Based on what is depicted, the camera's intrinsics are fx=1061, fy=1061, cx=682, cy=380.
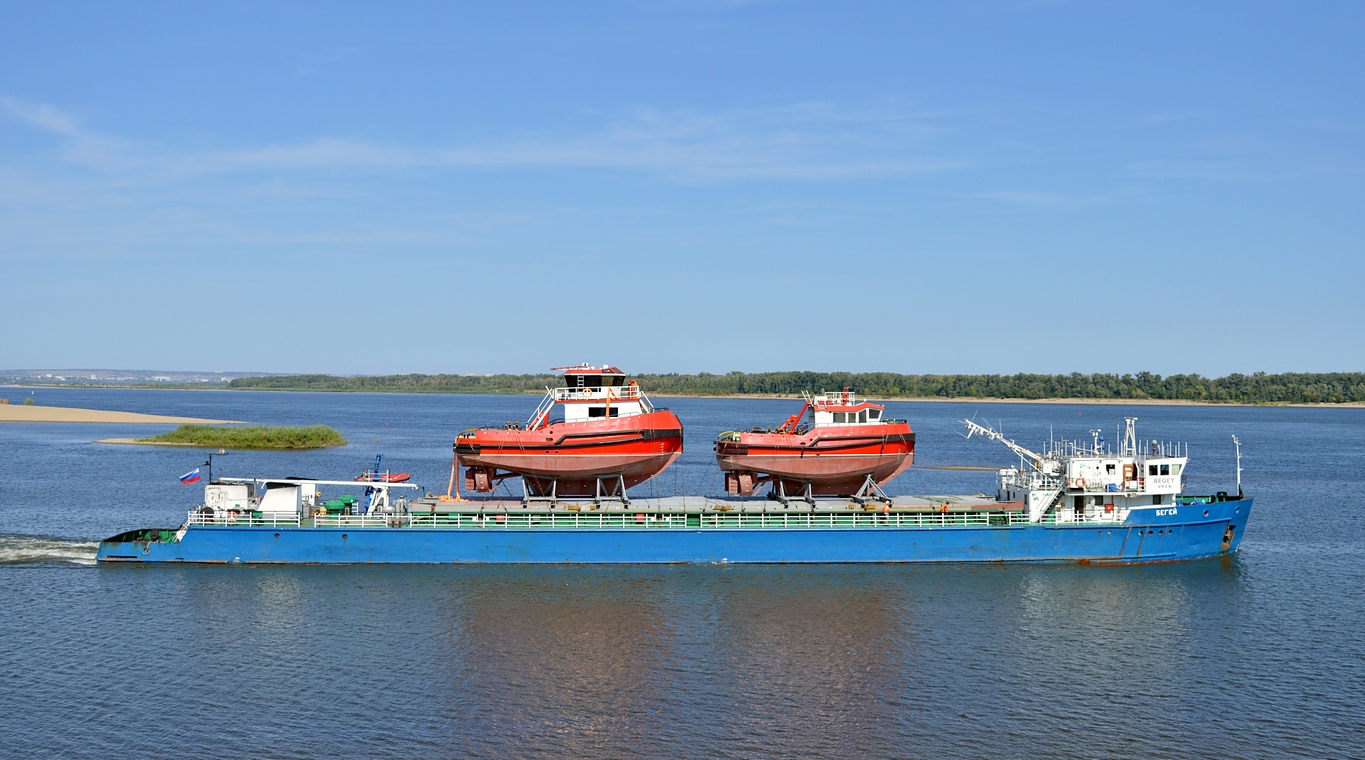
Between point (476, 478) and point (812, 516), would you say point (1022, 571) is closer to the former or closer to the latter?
point (812, 516)

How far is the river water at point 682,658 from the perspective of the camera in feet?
82.6

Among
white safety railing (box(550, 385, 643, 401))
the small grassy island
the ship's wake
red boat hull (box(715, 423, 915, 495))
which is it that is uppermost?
white safety railing (box(550, 385, 643, 401))

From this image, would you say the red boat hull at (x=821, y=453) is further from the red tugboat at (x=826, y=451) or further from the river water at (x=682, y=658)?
the river water at (x=682, y=658)

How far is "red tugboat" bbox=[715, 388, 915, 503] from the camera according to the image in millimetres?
45344

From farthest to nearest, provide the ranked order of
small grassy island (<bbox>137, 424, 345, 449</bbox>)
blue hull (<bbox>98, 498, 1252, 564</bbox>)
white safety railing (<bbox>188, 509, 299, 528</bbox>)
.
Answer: small grassy island (<bbox>137, 424, 345, 449</bbox>) < white safety railing (<bbox>188, 509, 299, 528</bbox>) < blue hull (<bbox>98, 498, 1252, 564</bbox>)

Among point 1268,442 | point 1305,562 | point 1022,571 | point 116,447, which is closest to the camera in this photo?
point 1022,571

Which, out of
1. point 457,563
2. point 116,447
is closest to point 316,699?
point 457,563

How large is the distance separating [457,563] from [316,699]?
576 inches

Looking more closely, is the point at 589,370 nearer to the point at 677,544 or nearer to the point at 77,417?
the point at 677,544

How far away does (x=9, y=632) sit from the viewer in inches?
1287

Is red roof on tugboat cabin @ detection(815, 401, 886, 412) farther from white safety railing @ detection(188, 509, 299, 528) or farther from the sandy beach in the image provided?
the sandy beach

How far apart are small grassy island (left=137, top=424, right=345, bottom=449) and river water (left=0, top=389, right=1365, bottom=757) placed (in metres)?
54.0

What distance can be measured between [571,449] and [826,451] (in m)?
10.9

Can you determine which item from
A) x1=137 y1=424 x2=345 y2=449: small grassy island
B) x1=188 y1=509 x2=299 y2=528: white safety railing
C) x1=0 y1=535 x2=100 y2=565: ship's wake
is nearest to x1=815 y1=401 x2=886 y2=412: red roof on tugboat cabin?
x1=188 y1=509 x2=299 y2=528: white safety railing
